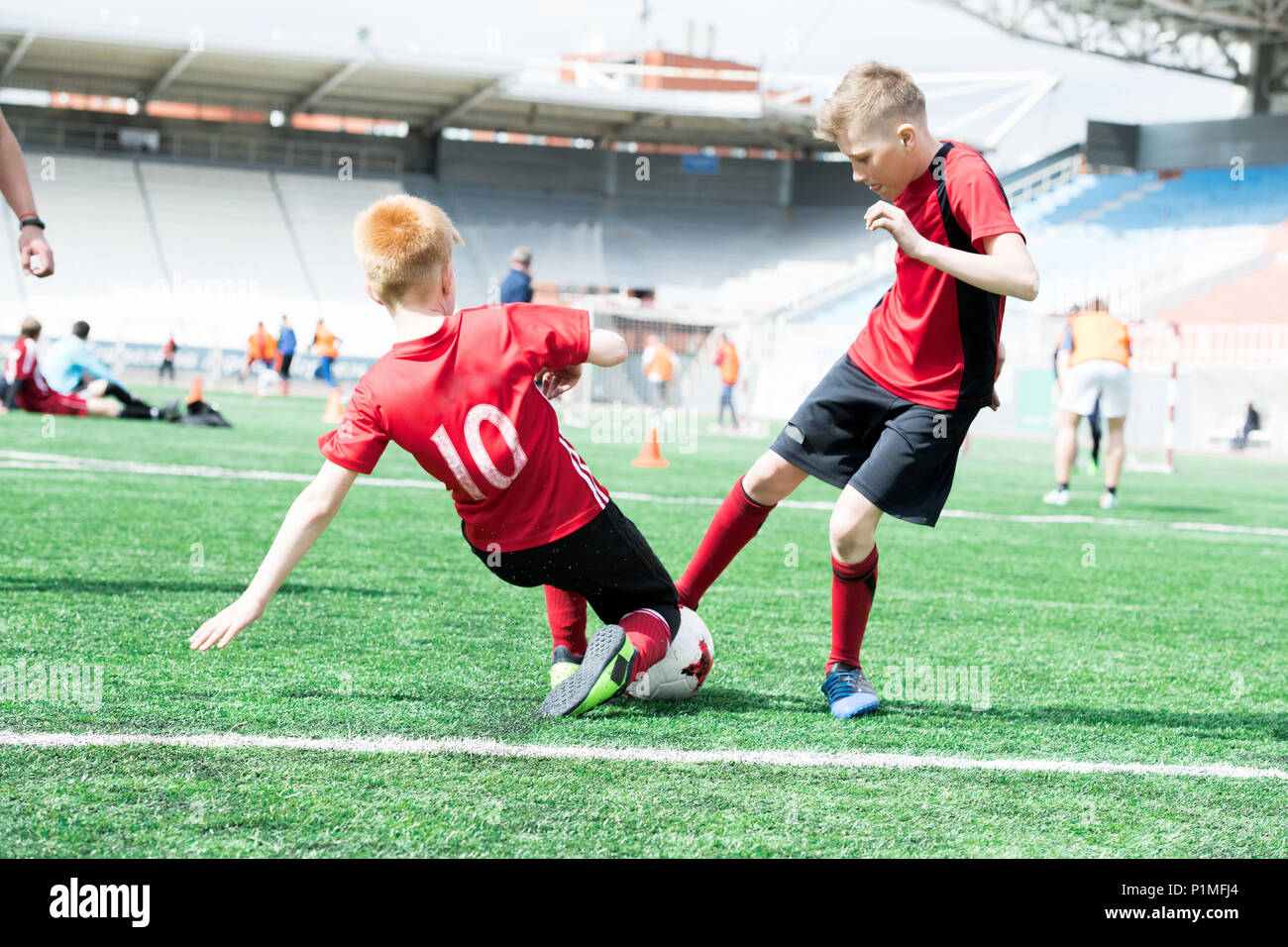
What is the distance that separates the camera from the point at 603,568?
Result: 328cm

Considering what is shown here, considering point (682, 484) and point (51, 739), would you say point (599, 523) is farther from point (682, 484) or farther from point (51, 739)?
point (682, 484)

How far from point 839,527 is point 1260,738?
124cm

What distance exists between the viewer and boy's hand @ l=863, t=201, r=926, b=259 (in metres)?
2.91

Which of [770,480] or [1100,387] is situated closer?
[770,480]

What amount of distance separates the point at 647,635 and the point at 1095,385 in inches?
321

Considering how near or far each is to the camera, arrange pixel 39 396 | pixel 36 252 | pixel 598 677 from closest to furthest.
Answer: pixel 598 677
pixel 36 252
pixel 39 396

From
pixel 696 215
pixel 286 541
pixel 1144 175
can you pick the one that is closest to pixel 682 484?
pixel 286 541

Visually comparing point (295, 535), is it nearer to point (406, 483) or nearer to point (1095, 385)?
point (406, 483)

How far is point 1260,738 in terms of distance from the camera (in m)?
3.36

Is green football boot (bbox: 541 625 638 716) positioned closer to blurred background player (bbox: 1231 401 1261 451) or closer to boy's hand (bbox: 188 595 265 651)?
boy's hand (bbox: 188 595 265 651)

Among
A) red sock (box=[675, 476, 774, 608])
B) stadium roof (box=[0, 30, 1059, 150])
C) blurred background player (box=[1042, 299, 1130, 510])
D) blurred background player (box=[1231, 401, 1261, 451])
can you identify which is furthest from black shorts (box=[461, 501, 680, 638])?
stadium roof (box=[0, 30, 1059, 150])

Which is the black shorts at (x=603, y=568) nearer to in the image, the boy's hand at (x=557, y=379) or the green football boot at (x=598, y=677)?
the green football boot at (x=598, y=677)

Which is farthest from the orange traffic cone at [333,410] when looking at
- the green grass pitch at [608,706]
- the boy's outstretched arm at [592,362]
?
the boy's outstretched arm at [592,362]

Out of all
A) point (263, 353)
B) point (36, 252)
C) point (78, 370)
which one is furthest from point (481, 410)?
point (263, 353)
